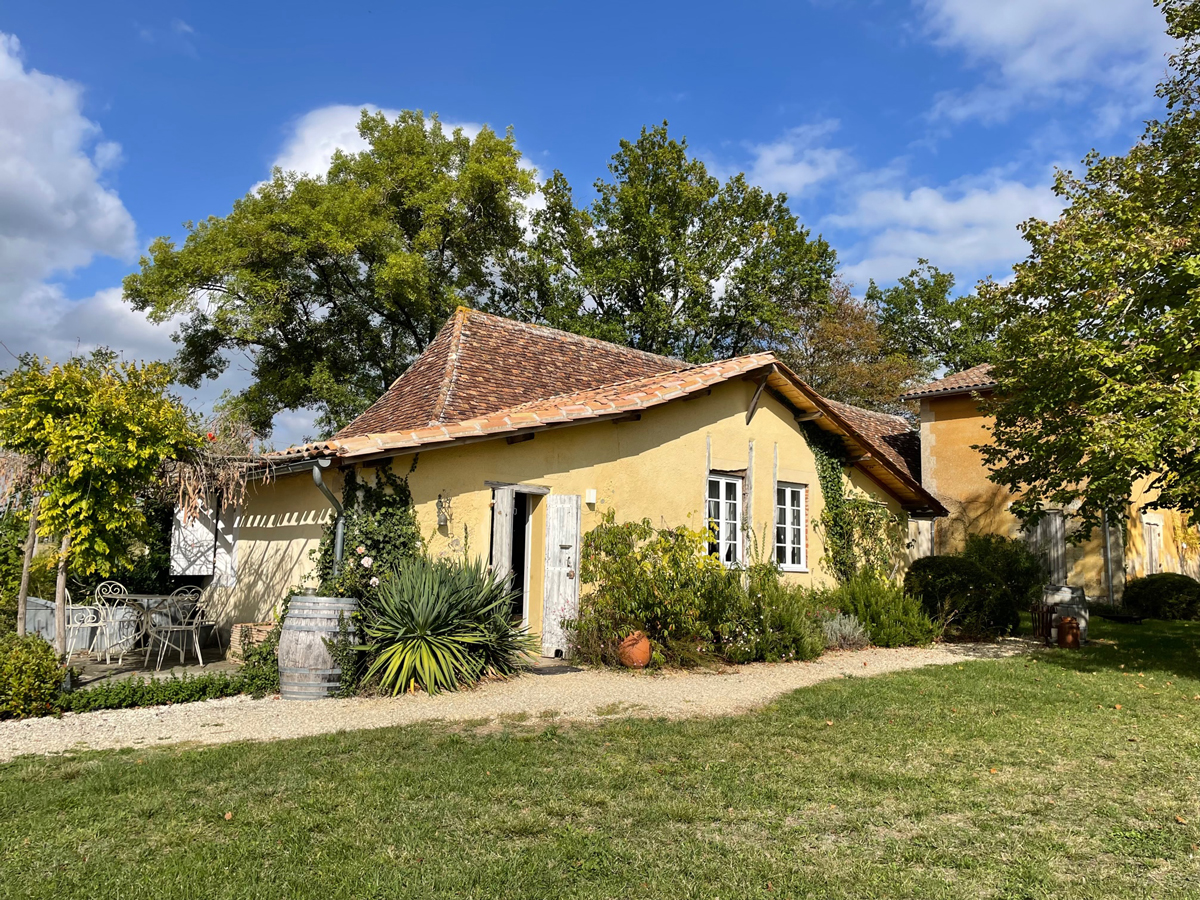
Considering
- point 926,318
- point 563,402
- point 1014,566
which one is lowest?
point 1014,566

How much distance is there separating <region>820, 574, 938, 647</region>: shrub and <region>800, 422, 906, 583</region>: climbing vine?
2.86 feet

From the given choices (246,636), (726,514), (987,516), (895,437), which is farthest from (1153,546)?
(246,636)

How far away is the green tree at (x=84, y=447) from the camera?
771 cm

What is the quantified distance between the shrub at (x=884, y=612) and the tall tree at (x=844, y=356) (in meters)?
16.6

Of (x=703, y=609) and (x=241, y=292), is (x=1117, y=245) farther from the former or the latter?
(x=241, y=292)

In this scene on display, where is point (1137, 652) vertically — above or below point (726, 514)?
below

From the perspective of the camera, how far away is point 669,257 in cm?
2794

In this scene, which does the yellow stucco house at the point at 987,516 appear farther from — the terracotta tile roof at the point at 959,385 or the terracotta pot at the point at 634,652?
the terracotta pot at the point at 634,652

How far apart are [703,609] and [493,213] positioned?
18.6 meters

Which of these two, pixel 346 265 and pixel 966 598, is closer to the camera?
pixel 966 598

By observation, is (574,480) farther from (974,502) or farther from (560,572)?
(974,502)

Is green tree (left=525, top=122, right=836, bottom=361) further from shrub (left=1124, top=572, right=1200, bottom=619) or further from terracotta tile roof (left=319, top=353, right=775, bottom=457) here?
terracotta tile roof (left=319, top=353, right=775, bottom=457)

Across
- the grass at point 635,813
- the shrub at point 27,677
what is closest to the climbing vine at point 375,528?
the shrub at point 27,677

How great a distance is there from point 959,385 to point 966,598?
22.0ft
